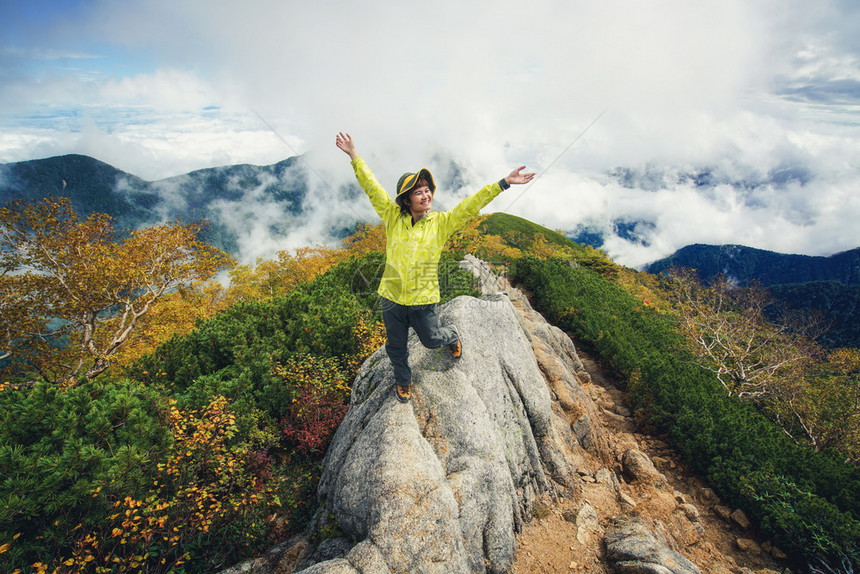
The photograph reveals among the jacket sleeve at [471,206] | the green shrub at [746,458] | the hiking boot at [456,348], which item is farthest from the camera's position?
the green shrub at [746,458]

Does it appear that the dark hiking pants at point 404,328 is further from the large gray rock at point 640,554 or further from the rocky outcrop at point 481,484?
the large gray rock at point 640,554

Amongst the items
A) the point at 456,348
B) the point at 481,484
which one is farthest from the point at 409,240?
the point at 481,484

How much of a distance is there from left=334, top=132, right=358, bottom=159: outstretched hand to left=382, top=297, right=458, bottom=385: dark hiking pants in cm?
202

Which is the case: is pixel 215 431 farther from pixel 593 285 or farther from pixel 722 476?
pixel 593 285

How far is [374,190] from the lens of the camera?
15.1 feet

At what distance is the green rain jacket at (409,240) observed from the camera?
456cm

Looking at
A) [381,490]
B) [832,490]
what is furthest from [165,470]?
[832,490]

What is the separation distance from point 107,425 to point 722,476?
12.6 meters

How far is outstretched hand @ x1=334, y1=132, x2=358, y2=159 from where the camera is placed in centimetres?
456

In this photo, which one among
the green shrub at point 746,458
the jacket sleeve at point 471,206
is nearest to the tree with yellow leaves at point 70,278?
the jacket sleeve at point 471,206

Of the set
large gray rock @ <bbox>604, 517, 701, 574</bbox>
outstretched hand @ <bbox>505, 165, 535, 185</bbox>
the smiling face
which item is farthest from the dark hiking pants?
large gray rock @ <bbox>604, 517, 701, 574</bbox>

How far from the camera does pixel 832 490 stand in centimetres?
844

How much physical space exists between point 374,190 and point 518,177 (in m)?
1.85

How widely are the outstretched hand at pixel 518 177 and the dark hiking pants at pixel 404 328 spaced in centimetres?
194
